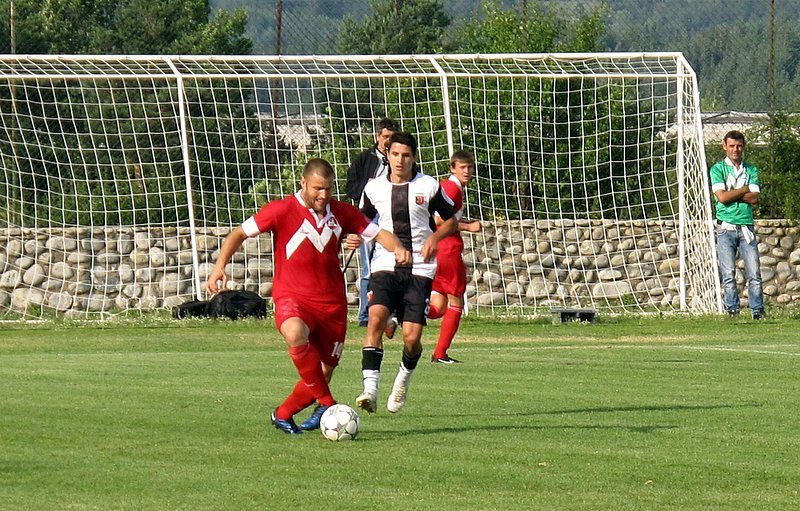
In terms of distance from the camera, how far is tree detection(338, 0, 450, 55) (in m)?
36.2

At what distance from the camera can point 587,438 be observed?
9.02 m

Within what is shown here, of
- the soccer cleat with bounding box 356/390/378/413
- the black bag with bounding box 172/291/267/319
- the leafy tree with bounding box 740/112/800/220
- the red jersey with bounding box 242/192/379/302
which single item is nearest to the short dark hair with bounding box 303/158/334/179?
the red jersey with bounding box 242/192/379/302

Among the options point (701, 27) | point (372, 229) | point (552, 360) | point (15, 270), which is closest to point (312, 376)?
point (372, 229)

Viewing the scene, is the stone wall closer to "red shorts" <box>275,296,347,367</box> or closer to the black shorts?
the black shorts

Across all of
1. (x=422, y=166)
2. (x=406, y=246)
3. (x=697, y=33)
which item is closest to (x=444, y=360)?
(x=406, y=246)

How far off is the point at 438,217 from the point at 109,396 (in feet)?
8.66

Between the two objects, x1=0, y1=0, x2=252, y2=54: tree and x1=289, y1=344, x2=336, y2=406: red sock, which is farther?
x1=0, y1=0, x2=252, y2=54: tree

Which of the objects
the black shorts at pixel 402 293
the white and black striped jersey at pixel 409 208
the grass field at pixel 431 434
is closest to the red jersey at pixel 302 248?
the grass field at pixel 431 434

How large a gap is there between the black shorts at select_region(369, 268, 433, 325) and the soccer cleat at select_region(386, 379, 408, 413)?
2.10 ft

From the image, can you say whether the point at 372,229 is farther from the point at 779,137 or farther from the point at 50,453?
the point at 779,137

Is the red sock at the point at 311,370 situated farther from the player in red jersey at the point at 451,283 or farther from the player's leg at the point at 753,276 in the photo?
the player's leg at the point at 753,276

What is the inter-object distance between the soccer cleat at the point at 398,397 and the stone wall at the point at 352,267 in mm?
11334

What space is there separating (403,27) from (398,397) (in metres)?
29.9

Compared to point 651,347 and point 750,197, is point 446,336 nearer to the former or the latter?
point 651,347
